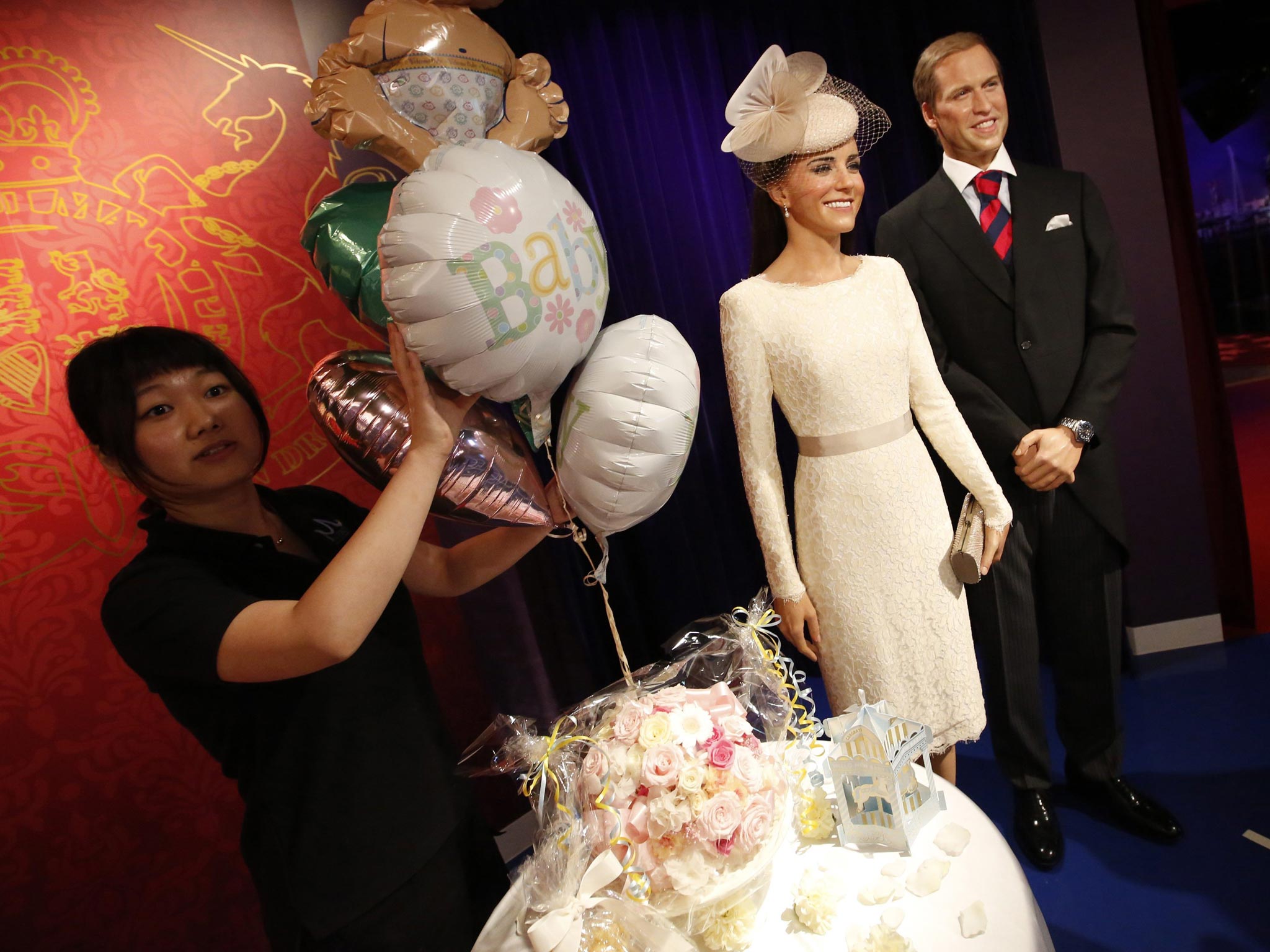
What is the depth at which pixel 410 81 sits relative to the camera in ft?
3.85

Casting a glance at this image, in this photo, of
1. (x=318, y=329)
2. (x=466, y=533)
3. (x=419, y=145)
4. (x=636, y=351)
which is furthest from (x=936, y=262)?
(x=318, y=329)

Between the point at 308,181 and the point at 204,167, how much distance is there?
0.91 ft

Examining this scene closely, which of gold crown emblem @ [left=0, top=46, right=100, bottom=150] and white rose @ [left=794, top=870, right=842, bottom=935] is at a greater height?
gold crown emblem @ [left=0, top=46, right=100, bottom=150]

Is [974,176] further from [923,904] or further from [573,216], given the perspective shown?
[923,904]

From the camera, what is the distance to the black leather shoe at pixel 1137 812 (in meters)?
2.12

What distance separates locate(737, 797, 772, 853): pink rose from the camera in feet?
3.47

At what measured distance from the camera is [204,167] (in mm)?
2291

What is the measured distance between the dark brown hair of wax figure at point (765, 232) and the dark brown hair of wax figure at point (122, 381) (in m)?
1.20

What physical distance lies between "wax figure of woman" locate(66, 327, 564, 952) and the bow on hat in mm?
953

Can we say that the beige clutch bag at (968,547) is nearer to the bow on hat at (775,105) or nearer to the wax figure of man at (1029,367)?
the wax figure of man at (1029,367)

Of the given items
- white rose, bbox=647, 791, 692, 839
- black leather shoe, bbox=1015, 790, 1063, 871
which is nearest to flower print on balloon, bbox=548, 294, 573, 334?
white rose, bbox=647, 791, 692, 839

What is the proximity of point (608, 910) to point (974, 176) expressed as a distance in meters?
1.86

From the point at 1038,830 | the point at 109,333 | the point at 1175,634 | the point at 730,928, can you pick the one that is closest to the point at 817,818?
the point at 730,928

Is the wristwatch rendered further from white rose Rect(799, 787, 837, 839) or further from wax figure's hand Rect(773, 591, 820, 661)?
white rose Rect(799, 787, 837, 839)
